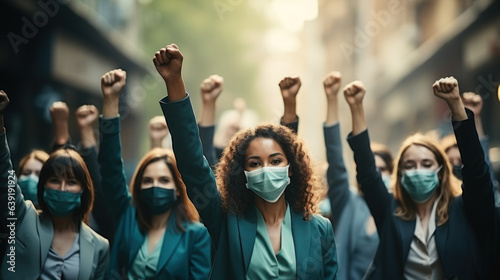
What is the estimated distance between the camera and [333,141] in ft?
14.5

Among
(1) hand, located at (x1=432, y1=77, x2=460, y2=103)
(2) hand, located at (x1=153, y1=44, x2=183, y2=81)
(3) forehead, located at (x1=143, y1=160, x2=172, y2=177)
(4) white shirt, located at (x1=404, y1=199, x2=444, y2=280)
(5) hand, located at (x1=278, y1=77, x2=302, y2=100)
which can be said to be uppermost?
(5) hand, located at (x1=278, y1=77, x2=302, y2=100)

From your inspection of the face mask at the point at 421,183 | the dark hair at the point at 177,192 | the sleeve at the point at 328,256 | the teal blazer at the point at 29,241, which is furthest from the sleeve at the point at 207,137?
the face mask at the point at 421,183

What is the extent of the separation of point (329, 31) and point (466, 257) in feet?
119

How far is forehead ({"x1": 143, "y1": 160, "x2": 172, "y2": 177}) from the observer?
4.27 meters

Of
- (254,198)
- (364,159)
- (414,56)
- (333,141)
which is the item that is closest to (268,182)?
(254,198)

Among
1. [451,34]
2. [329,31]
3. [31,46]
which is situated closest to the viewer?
[31,46]

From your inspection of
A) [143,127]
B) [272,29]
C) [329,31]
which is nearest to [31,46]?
[143,127]

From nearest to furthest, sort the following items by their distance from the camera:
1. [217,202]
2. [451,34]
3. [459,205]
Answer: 1. [217,202]
2. [459,205]
3. [451,34]

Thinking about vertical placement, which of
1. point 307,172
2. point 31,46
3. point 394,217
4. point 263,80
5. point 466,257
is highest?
point 263,80

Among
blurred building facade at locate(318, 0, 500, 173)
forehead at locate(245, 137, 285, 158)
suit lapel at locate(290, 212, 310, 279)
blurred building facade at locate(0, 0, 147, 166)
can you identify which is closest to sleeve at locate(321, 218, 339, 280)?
suit lapel at locate(290, 212, 310, 279)

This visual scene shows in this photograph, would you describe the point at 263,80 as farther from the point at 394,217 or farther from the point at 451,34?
the point at 394,217

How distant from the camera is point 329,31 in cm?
3888

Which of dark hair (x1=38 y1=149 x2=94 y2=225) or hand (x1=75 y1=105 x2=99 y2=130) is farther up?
hand (x1=75 y1=105 x2=99 y2=130)

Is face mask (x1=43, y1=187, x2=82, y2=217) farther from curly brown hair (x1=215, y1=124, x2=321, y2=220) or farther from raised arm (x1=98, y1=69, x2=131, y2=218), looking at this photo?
curly brown hair (x1=215, y1=124, x2=321, y2=220)
